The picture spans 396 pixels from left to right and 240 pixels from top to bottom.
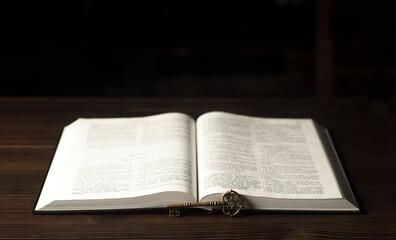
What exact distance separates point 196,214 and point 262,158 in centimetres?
18

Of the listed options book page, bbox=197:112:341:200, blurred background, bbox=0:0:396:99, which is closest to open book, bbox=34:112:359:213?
book page, bbox=197:112:341:200

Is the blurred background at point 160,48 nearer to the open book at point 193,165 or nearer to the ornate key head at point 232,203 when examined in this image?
the open book at point 193,165

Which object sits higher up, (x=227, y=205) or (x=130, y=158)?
(x=130, y=158)

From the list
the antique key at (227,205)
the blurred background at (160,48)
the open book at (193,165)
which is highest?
the blurred background at (160,48)

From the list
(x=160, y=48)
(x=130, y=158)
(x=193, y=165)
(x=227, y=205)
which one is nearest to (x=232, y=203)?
(x=227, y=205)

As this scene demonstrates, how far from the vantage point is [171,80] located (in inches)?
92.0

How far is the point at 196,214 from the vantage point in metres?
0.79

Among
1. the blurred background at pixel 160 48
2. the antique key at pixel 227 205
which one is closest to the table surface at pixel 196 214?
the antique key at pixel 227 205

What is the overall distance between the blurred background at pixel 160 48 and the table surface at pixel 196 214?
1.09 m

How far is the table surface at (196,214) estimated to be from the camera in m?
0.76

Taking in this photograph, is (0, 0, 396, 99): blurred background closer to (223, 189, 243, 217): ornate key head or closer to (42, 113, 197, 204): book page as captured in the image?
(42, 113, 197, 204): book page

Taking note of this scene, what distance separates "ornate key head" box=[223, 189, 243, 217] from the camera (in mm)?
778

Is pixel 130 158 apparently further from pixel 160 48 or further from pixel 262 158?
pixel 160 48

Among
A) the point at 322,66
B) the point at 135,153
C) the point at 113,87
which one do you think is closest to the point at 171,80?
the point at 113,87
